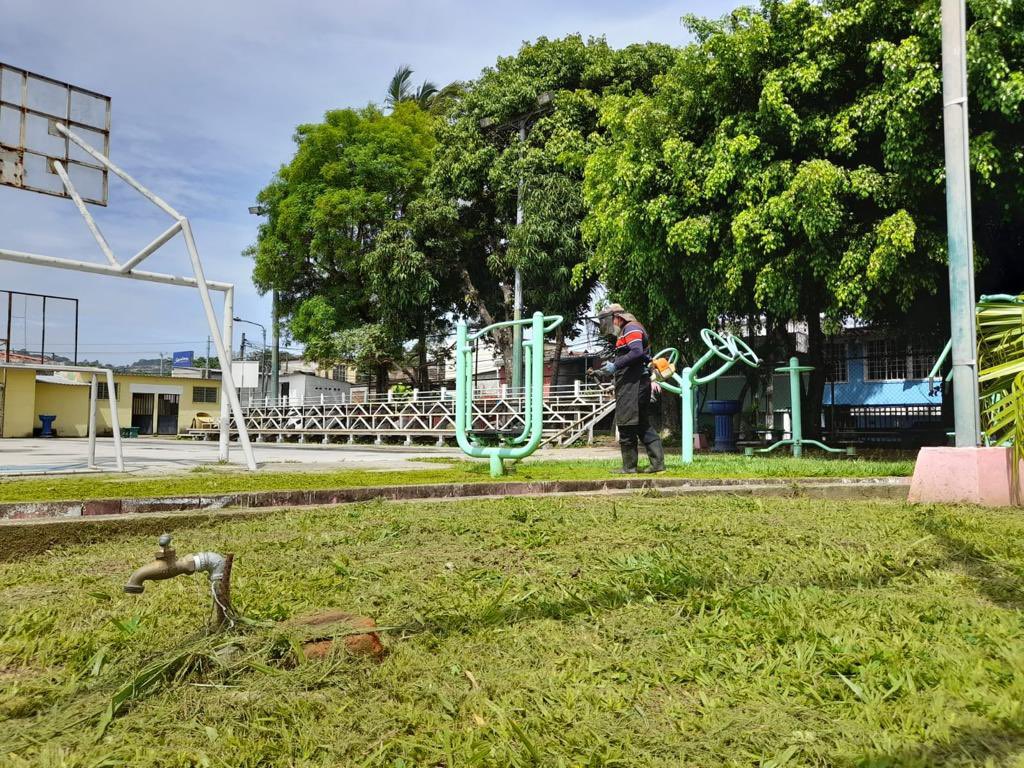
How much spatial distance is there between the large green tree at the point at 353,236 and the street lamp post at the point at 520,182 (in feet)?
12.1

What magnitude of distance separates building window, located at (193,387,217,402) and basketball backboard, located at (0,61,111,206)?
36.2 m

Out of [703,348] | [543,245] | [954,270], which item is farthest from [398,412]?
[954,270]

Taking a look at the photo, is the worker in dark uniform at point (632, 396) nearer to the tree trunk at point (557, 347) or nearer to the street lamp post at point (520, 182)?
the street lamp post at point (520, 182)

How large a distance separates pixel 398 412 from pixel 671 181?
14.4 m

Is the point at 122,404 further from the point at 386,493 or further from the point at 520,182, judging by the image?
the point at 386,493

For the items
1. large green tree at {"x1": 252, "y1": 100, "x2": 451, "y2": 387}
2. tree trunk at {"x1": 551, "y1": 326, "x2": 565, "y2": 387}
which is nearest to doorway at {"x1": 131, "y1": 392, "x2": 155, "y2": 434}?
large green tree at {"x1": 252, "y1": 100, "x2": 451, "y2": 387}

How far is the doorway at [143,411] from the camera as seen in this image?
39.0 metres

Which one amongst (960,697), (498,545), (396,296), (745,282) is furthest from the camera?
(396,296)

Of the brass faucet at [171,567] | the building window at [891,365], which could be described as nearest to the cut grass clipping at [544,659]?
the brass faucet at [171,567]

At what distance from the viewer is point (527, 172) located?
21297 mm

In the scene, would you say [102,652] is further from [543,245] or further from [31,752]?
[543,245]

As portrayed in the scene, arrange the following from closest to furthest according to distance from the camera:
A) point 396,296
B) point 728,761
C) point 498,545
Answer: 1. point 728,761
2. point 498,545
3. point 396,296

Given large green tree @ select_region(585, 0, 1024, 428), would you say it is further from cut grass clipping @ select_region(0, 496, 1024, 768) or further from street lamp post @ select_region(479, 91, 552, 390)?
cut grass clipping @ select_region(0, 496, 1024, 768)

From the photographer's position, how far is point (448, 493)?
5.02 metres
